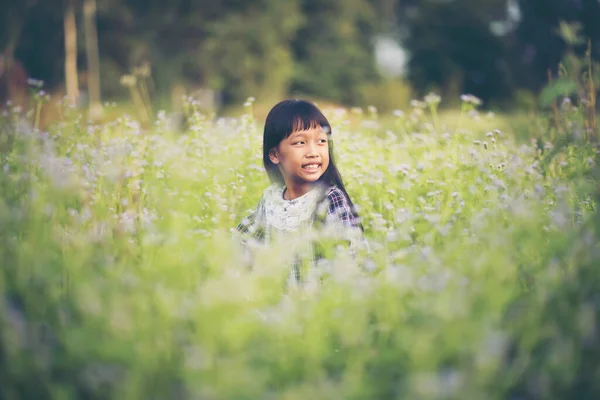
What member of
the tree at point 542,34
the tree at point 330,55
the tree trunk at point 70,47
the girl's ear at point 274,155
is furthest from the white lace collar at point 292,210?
the tree at point 330,55

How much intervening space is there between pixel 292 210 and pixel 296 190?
0.16 metres

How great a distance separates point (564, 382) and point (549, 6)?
67.9 ft

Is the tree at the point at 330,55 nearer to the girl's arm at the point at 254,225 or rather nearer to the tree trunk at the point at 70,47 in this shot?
the tree trunk at the point at 70,47

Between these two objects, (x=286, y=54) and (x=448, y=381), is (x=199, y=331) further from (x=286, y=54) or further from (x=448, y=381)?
(x=286, y=54)

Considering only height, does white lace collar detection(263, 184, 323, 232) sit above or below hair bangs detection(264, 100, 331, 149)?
below

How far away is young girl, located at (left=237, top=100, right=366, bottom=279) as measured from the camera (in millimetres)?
3346

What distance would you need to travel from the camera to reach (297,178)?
350 centimetres

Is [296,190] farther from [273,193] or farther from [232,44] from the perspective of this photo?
[232,44]

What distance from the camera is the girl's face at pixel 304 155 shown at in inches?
134

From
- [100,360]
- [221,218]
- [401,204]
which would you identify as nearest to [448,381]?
[100,360]

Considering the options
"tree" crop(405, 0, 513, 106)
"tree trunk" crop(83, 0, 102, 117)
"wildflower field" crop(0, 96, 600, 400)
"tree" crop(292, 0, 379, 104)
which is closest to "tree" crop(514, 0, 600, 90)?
"tree" crop(405, 0, 513, 106)

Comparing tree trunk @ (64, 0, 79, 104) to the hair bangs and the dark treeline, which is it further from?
the hair bangs

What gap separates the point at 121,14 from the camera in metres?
32.2

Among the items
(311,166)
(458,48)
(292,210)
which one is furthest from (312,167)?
(458,48)
